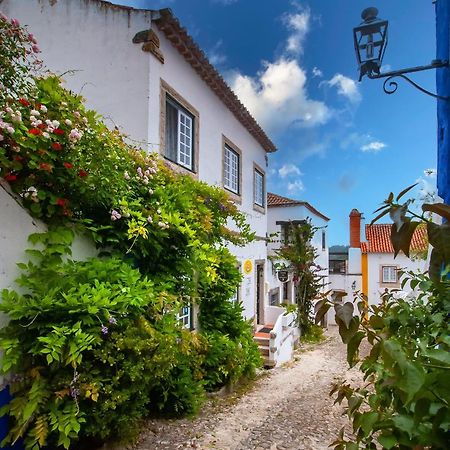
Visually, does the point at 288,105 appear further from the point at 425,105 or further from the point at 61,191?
the point at 61,191

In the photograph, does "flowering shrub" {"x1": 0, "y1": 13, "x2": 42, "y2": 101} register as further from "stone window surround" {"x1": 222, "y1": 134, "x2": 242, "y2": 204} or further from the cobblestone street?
"stone window surround" {"x1": 222, "y1": 134, "x2": 242, "y2": 204}

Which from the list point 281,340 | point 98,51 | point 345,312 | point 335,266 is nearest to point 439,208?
point 345,312

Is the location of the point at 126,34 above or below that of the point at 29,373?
above

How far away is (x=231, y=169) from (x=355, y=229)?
57.9 feet

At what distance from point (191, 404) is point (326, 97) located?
8.09 metres

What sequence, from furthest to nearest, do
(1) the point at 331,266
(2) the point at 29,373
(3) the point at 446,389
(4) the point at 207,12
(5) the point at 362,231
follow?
(1) the point at 331,266 → (5) the point at 362,231 → (4) the point at 207,12 → (2) the point at 29,373 → (3) the point at 446,389

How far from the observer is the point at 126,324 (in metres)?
3.62

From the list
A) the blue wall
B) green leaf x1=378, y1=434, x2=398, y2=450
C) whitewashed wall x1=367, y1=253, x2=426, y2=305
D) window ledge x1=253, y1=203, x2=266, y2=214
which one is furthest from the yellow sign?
whitewashed wall x1=367, y1=253, x2=426, y2=305

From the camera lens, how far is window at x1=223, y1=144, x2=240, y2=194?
31.9 feet

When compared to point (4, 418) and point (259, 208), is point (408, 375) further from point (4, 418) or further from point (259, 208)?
point (259, 208)

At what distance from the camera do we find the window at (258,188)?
12344mm

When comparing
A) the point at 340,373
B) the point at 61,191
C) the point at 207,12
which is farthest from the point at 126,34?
the point at 340,373

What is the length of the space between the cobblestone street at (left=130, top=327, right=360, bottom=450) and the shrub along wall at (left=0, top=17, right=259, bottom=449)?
0.57m

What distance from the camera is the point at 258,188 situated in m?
12.8
